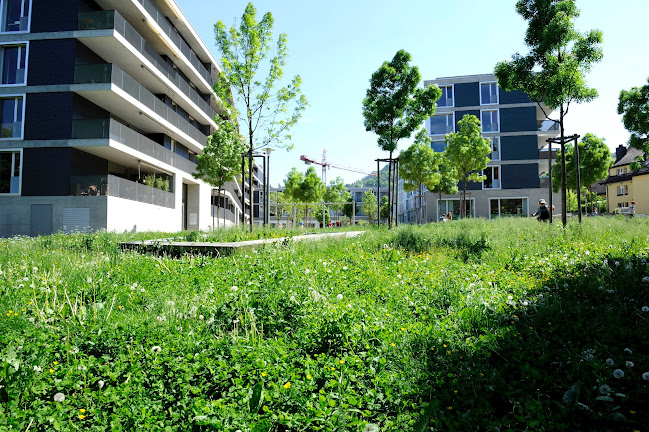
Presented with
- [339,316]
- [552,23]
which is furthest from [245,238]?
[552,23]

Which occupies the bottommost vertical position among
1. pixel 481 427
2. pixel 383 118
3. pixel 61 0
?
pixel 481 427

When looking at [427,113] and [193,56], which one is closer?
[427,113]

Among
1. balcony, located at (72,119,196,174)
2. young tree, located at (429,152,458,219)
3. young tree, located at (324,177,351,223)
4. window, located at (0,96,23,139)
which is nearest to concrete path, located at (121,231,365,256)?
balcony, located at (72,119,196,174)

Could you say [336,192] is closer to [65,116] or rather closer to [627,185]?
[627,185]

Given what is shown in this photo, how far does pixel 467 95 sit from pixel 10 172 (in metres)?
Result: 40.5

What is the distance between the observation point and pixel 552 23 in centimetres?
1184

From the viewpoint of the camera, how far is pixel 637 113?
74.0ft

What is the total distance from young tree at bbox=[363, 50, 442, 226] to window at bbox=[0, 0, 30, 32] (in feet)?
60.8

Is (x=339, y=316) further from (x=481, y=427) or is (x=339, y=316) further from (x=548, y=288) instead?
(x=548, y=288)

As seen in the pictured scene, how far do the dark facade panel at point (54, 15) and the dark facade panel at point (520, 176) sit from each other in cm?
3878

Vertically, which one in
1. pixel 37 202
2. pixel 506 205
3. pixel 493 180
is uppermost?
pixel 493 180

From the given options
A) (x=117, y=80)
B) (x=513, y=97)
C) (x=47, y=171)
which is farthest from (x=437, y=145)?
(x=47, y=171)

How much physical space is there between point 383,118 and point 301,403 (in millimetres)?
15175

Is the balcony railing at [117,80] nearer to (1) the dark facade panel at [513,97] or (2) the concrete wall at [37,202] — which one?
(2) the concrete wall at [37,202]
